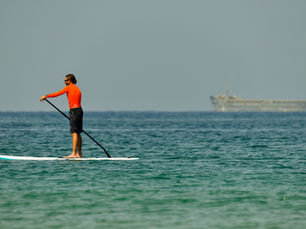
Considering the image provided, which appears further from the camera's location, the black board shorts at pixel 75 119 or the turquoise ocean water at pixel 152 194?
the black board shorts at pixel 75 119

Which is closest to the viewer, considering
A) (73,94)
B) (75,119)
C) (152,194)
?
(152,194)

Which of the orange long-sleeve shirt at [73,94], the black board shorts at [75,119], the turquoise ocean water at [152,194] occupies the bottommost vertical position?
the turquoise ocean water at [152,194]

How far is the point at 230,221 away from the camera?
35.6ft

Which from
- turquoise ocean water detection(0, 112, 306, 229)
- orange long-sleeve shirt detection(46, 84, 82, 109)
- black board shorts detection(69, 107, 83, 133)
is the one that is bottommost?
turquoise ocean water detection(0, 112, 306, 229)

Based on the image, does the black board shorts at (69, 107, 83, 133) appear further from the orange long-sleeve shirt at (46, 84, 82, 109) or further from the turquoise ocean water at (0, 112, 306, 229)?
the turquoise ocean water at (0, 112, 306, 229)

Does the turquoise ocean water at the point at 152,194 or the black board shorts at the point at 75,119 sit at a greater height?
the black board shorts at the point at 75,119

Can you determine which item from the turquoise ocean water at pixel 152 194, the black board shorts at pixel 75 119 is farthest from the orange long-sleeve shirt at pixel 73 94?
the turquoise ocean water at pixel 152 194

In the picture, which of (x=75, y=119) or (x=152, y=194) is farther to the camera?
(x=75, y=119)

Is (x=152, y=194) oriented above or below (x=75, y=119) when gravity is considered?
below

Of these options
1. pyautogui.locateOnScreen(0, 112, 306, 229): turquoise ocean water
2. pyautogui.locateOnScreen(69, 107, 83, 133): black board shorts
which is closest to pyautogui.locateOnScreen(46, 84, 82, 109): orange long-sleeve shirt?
pyautogui.locateOnScreen(69, 107, 83, 133): black board shorts

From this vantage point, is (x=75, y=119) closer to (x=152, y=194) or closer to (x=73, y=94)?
(x=73, y=94)

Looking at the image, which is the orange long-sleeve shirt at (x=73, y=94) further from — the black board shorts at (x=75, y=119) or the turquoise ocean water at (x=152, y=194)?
the turquoise ocean water at (x=152, y=194)

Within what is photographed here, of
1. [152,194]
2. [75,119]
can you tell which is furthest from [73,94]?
[152,194]

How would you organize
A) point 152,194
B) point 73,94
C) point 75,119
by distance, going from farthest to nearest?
point 75,119 < point 73,94 < point 152,194
